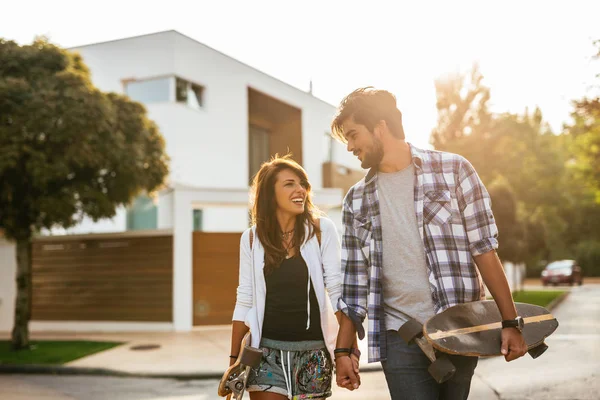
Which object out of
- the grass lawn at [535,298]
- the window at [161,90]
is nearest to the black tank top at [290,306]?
the grass lawn at [535,298]

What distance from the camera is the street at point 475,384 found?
24.8ft

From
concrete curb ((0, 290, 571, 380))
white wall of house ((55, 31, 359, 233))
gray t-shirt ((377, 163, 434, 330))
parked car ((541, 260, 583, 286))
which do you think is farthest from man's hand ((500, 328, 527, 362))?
parked car ((541, 260, 583, 286))

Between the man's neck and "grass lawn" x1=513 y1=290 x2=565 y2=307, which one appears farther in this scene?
"grass lawn" x1=513 y1=290 x2=565 y2=307

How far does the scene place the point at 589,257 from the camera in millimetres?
50531

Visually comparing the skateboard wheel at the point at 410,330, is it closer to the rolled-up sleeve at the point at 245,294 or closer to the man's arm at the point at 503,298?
the man's arm at the point at 503,298

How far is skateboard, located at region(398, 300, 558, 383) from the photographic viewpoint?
2.62 meters

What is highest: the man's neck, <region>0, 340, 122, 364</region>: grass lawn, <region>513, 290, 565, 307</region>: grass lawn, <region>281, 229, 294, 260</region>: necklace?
the man's neck

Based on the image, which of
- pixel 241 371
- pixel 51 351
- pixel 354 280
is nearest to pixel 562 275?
pixel 51 351

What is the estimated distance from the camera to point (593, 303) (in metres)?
23.5

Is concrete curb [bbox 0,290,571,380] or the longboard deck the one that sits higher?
the longboard deck

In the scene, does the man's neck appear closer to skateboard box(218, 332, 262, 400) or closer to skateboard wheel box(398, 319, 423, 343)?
skateboard wheel box(398, 319, 423, 343)

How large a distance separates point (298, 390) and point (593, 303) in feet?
74.9

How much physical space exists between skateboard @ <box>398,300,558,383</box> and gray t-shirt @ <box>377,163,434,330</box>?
122mm

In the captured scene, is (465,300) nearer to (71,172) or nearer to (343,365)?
(343,365)
